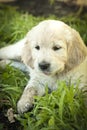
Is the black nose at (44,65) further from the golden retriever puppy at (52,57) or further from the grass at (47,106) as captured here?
the grass at (47,106)

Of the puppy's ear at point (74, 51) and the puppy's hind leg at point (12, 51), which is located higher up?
the puppy's hind leg at point (12, 51)

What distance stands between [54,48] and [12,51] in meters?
1.04

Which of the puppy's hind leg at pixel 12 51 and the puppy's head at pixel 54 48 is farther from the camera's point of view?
the puppy's hind leg at pixel 12 51

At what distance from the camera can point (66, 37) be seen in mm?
3635

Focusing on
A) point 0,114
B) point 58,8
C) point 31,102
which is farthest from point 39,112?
point 58,8

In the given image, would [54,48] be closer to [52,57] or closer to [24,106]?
[52,57]

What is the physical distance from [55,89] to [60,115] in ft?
1.53

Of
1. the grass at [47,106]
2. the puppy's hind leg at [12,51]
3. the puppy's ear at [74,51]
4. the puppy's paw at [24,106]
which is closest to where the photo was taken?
the grass at [47,106]

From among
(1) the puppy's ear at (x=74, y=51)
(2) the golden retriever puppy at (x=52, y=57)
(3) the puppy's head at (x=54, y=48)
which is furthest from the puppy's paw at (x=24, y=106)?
(1) the puppy's ear at (x=74, y=51)

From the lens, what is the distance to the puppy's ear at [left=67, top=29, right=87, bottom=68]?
3.65 metres

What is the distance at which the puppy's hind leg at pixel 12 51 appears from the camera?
4.41 meters

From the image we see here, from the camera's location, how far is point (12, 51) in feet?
14.8

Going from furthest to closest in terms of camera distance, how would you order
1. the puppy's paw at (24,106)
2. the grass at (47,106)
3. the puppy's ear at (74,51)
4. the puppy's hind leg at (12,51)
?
the puppy's hind leg at (12,51) < the puppy's paw at (24,106) < the puppy's ear at (74,51) < the grass at (47,106)

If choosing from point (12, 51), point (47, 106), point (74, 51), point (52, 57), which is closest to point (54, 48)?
point (52, 57)
